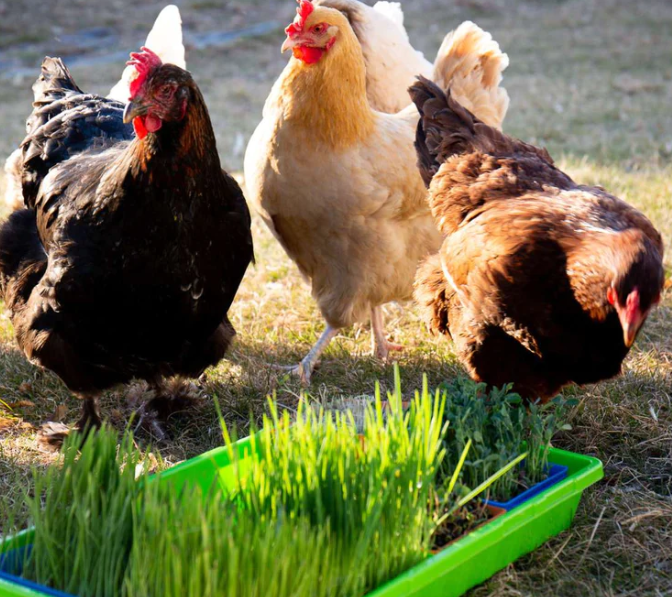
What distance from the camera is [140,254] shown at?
294 centimetres

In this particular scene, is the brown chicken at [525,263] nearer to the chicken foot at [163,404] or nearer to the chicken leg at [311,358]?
the chicken leg at [311,358]

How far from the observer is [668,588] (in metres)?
2.44

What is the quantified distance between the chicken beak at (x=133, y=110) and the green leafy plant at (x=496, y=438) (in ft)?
4.28

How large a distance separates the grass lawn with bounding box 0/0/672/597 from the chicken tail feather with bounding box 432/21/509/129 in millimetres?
1222

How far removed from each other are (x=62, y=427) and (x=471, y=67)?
2.58 metres

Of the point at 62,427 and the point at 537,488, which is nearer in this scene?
the point at 537,488

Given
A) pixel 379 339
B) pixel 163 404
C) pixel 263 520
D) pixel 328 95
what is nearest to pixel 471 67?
pixel 328 95

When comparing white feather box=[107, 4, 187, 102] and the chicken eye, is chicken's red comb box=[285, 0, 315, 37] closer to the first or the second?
white feather box=[107, 4, 187, 102]

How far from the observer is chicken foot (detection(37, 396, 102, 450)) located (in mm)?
3324

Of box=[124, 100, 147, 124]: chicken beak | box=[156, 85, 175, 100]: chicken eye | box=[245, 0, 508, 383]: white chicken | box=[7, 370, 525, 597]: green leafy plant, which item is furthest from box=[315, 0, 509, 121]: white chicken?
box=[7, 370, 525, 597]: green leafy plant

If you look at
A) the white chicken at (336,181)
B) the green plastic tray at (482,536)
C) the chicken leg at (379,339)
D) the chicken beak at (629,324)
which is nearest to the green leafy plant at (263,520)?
the green plastic tray at (482,536)

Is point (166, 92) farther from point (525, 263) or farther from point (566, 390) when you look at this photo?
point (566, 390)

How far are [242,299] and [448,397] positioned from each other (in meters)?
2.21

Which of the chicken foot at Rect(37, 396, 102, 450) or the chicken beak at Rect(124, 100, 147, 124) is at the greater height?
the chicken beak at Rect(124, 100, 147, 124)
